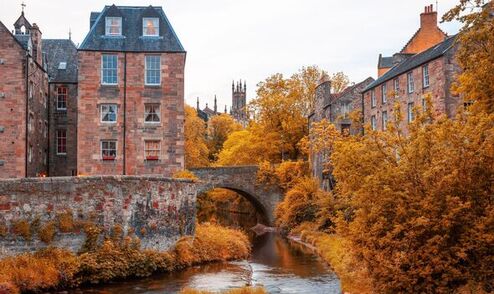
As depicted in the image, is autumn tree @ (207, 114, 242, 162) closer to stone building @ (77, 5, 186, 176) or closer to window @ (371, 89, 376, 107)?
window @ (371, 89, 376, 107)

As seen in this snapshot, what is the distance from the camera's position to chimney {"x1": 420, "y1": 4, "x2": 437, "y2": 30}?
4881 centimetres

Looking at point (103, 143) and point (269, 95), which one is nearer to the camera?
point (103, 143)

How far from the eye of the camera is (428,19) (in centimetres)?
4931

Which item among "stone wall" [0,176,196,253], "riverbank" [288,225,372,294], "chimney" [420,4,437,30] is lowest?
"riverbank" [288,225,372,294]

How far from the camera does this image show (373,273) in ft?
62.6

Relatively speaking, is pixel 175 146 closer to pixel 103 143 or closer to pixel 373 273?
pixel 103 143

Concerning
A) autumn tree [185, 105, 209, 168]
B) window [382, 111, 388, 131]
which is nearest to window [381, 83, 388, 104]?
window [382, 111, 388, 131]

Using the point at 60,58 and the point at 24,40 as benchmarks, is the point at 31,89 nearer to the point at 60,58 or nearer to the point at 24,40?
the point at 24,40

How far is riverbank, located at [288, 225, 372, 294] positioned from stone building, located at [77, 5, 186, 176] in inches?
375

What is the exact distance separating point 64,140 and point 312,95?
27544 mm

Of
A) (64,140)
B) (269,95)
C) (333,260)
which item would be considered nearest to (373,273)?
(333,260)

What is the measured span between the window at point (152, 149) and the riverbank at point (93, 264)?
438 inches

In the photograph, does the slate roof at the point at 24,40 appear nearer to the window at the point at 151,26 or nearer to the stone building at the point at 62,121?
→ the stone building at the point at 62,121

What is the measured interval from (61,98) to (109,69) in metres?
7.68
